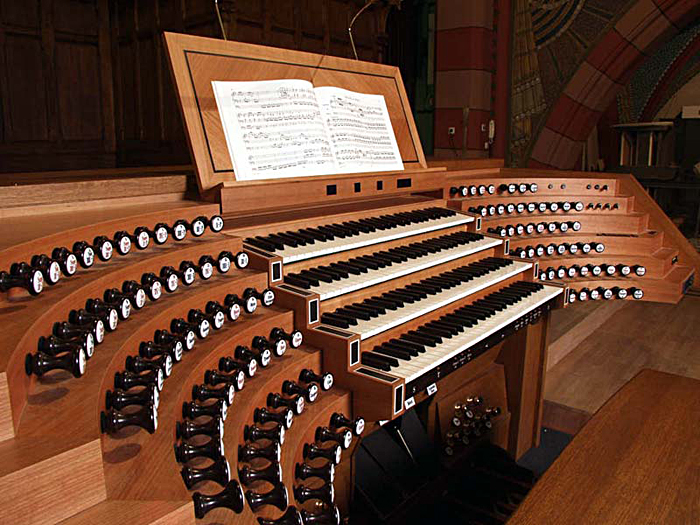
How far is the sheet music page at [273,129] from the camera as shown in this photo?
204 centimetres

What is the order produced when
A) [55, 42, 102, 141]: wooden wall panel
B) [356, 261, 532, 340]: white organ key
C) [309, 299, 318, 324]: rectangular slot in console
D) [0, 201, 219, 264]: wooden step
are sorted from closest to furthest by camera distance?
[0, 201, 219, 264]: wooden step → [309, 299, 318, 324]: rectangular slot in console → [356, 261, 532, 340]: white organ key → [55, 42, 102, 141]: wooden wall panel

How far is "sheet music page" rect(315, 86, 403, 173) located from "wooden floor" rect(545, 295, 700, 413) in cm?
160

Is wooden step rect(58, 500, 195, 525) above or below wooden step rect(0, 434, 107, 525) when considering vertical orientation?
below

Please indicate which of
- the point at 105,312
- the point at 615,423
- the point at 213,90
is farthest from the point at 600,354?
the point at 105,312

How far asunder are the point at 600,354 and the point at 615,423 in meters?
2.51

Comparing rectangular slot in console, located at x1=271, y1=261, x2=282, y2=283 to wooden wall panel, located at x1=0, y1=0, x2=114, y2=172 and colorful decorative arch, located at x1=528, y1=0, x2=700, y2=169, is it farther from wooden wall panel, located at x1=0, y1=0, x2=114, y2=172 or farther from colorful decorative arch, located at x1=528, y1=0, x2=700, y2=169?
colorful decorative arch, located at x1=528, y1=0, x2=700, y2=169

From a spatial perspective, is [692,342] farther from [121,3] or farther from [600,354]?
[121,3]

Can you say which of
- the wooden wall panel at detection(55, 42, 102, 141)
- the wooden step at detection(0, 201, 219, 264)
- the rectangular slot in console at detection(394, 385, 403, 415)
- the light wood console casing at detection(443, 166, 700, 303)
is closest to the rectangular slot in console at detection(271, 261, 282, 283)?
the wooden step at detection(0, 201, 219, 264)

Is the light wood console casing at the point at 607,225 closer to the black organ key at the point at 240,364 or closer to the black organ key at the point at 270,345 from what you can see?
the black organ key at the point at 270,345

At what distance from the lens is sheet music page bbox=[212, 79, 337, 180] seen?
6.70 feet

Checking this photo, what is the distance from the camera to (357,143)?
2529mm

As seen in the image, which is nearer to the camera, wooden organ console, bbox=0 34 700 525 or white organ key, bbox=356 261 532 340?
wooden organ console, bbox=0 34 700 525

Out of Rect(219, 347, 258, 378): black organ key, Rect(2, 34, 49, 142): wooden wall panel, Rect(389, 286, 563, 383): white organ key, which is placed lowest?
Rect(389, 286, 563, 383): white organ key

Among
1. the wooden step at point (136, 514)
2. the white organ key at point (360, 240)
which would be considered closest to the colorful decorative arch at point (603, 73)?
the white organ key at point (360, 240)
